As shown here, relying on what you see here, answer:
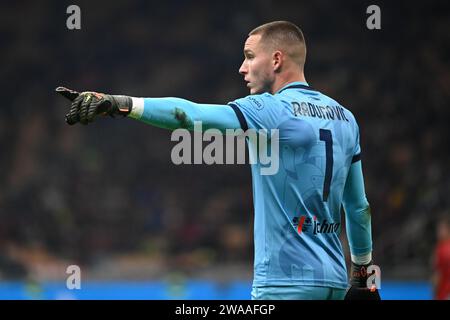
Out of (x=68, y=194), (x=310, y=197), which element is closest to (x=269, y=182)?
(x=310, y=197)

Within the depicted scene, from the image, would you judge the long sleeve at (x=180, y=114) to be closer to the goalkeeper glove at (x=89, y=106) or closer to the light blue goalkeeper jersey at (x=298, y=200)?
the goalkeeper glove at (x=89, y=106)

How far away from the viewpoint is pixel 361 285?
13.4ft

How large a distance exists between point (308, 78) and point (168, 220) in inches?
161

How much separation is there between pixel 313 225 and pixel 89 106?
112 centimetres

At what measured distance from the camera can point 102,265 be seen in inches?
567

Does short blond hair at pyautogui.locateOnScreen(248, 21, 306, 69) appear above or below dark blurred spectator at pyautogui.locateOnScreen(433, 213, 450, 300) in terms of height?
above

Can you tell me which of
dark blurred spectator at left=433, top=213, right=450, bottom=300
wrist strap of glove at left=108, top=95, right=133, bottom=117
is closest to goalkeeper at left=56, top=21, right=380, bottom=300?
wrist strap of glove at left=108, top=95, right=133, bottom=117

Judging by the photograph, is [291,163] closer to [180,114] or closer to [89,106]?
[180,114]

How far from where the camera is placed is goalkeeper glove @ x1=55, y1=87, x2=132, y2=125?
3.06 metres

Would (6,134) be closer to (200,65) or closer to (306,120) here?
(200,65)

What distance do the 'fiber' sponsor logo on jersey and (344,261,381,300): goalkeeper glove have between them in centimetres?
44

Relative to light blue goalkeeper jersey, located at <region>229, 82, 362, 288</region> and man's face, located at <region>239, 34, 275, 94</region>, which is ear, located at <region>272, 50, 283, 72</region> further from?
light blue goalkeeper jersey, located at <region>229, 82, 362, 288</region>

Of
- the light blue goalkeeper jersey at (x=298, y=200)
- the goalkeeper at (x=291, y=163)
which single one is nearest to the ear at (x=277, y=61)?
the goalkeeper at (x=291, y=163)
